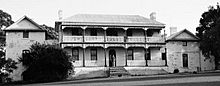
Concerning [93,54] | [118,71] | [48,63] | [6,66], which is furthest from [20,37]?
[118,71]

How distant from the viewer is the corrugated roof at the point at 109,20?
35.7 metres

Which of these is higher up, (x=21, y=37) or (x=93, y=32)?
(x=93, y=32)

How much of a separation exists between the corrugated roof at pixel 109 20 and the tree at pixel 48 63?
15.9 feet

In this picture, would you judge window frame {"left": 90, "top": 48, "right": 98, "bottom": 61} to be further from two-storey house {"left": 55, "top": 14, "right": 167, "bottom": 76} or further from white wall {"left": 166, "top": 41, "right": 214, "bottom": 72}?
white wall {"left": 166, "top": 41, "right": 214, "bottom": 72}

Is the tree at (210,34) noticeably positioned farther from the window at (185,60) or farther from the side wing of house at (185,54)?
the window at (185,60)

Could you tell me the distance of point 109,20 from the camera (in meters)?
37.7

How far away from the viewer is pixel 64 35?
36406 millimetres

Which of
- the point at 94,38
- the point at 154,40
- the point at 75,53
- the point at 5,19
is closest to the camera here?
the point at 94,38

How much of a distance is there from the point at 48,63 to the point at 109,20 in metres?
10.3

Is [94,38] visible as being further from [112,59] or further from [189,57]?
[189,57]

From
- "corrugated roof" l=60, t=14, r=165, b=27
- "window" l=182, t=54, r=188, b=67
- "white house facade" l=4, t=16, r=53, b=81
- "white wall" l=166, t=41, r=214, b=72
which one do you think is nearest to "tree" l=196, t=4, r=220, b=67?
"white wall" l=166, t=41, r=214, b=72

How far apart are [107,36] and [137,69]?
5203mm

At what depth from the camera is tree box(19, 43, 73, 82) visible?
30.5 meters

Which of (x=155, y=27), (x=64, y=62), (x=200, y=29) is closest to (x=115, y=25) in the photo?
(x=155, y=27)
